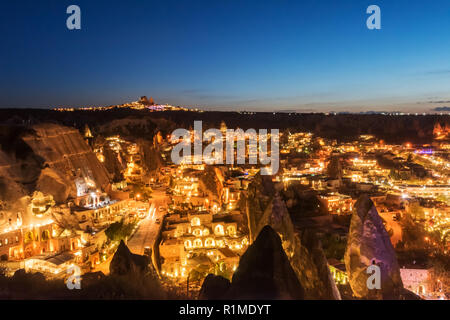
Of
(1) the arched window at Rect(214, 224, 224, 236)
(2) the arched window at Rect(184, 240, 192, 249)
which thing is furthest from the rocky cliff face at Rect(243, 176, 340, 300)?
(1) the arched window at Rect(214, 224, 224, 236)

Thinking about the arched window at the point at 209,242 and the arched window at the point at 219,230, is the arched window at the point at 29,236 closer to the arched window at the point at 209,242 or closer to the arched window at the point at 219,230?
the arched window at the point at 209,242

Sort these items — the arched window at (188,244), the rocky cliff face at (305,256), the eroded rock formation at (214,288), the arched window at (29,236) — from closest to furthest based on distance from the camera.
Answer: the eroded rock formation at (214,288) < the rocky cliff face at (305,256) < the arched window at (29,236) < the arched window at (188,244)

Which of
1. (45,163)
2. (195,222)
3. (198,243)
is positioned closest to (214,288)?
(198,243)

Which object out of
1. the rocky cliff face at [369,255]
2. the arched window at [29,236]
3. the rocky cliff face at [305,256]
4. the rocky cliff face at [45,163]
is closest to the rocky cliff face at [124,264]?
the rocky cliff face at [305,256]

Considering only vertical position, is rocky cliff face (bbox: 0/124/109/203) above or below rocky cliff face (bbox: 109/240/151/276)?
above

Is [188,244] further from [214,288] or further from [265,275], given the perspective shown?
Result: [265,275]

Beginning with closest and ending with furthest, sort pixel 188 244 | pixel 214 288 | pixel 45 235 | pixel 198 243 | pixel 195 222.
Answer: pixel 214 288 → pixel 45 235 → pixel 188 244 → pixel 198 243 → pixel 195 222

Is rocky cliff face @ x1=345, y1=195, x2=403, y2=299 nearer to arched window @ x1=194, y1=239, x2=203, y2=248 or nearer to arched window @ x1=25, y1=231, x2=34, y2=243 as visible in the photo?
arched window @ x1=194, y1=239, x2=203, y2=248

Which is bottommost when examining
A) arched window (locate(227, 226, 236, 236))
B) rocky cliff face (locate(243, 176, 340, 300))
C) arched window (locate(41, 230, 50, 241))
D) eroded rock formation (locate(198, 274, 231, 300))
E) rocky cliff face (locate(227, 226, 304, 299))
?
arched window (locate(227, 226, 236, 236))
